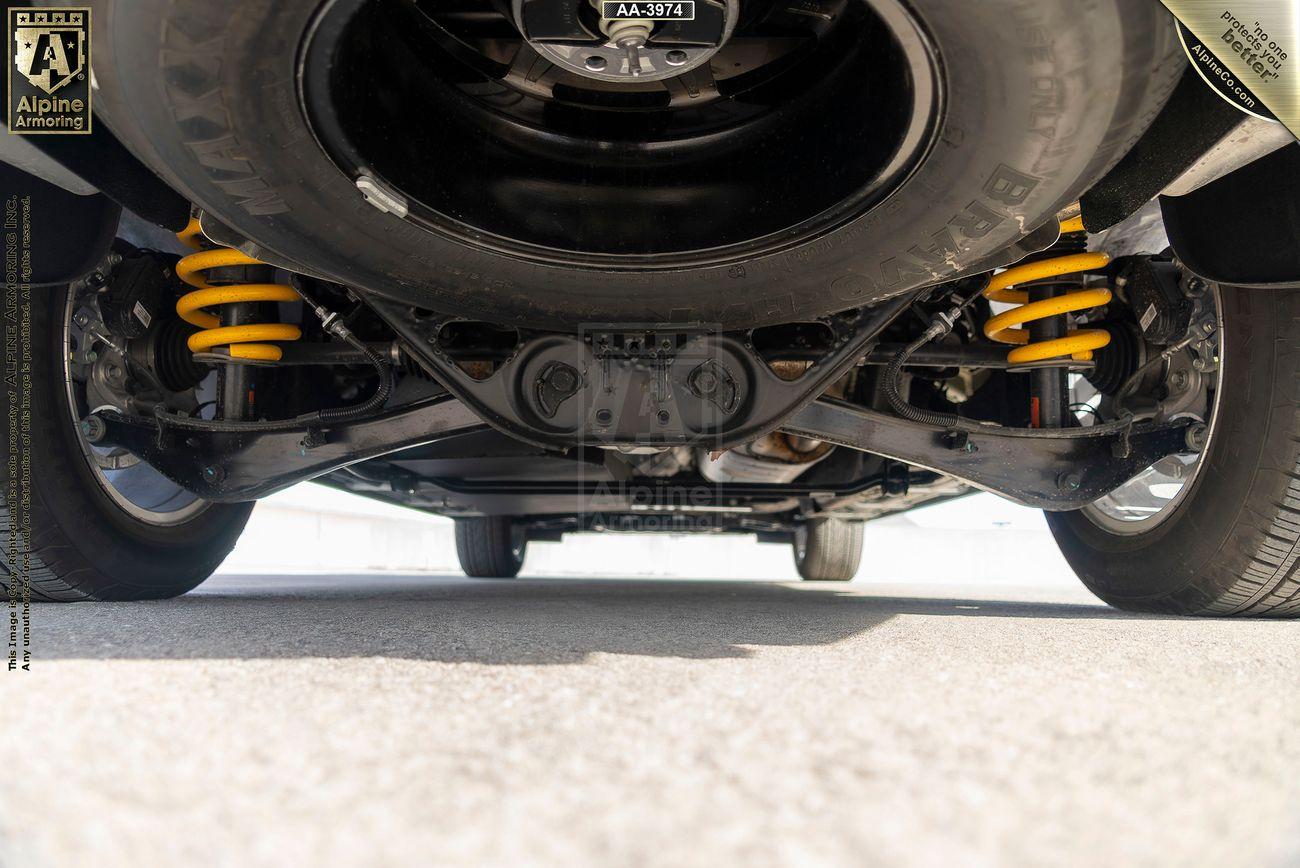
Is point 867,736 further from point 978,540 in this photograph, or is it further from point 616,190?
point 978,540

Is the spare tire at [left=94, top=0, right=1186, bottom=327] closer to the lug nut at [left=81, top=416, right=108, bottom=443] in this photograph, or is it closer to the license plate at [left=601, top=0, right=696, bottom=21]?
the license plate at [left=601, top=0, right=696, bottom=21]

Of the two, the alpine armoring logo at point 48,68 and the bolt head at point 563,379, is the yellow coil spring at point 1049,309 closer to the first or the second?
the bolt head at point 563,379

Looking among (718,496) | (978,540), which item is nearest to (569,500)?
(718,496)

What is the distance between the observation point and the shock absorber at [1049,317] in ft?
4.90

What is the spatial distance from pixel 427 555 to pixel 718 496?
320 inches

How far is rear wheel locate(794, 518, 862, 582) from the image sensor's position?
4.23 metres

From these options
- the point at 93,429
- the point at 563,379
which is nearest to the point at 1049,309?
the point at 563,379

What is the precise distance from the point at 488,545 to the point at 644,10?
3636mm

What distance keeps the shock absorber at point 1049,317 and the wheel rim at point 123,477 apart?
182cm

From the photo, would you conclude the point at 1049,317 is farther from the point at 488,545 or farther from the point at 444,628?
the point at 488,545

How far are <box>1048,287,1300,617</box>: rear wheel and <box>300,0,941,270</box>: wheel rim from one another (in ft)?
3.07

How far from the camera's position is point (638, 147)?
1285 millimetres

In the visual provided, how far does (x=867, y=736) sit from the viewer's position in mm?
565

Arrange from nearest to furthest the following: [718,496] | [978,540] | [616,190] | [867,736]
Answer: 1. [867,736]
2. [616,190]
3. [718,496]
4. [978,540]
